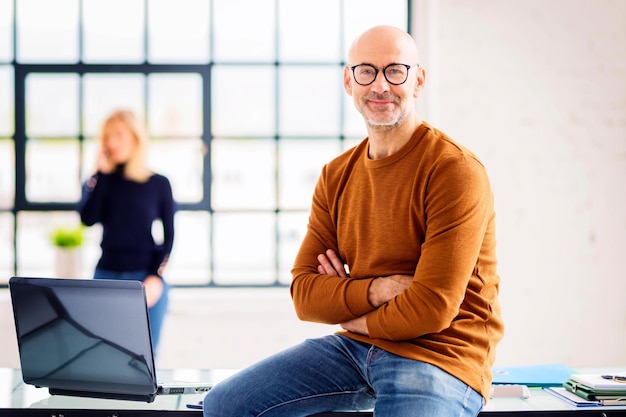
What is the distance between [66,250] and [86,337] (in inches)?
93.7

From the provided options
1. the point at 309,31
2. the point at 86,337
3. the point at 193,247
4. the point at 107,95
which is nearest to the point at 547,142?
the point at 309,31

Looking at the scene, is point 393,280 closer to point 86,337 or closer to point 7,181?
point 86,337

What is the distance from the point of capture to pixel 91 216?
3486 mm

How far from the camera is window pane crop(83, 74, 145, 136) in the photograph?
4.26 m

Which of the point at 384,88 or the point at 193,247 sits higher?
the point at 384,88

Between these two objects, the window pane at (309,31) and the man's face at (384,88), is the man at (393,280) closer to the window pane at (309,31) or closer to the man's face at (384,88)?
the man's face at (384,88)

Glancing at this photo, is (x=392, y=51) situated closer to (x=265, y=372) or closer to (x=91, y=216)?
(x=265, y=372)

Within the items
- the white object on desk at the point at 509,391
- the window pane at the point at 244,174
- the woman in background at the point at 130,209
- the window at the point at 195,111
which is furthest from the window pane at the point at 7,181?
the white object on desk at the point at 509,391

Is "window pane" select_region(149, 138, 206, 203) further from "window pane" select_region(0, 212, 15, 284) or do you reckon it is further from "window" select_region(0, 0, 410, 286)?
"window pane" select_region(0, 212, 15, 284)

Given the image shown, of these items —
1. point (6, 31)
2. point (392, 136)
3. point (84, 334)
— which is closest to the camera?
point (84, 334)

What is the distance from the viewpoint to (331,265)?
210cm

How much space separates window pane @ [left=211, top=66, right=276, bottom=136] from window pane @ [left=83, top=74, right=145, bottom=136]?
1.52 feet

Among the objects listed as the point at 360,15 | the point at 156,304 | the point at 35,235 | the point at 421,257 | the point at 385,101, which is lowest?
the point at 156,304

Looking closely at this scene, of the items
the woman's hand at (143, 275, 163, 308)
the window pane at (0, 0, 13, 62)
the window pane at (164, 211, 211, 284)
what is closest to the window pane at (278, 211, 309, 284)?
the window pane at (164, 211, 211, 284)
